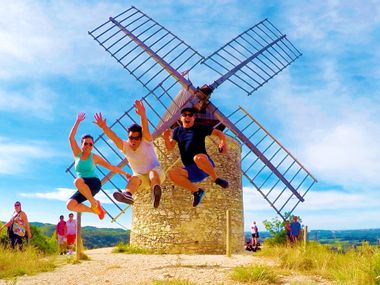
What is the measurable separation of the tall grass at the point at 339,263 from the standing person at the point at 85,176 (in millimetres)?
4051

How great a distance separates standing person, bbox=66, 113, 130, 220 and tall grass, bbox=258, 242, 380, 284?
405 cm

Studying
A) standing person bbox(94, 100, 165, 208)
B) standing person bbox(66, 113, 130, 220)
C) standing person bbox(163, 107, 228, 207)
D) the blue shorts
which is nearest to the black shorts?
standing person bbox(66, 113, 130, 220)

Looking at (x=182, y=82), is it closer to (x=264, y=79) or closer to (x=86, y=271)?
(x=264, y=79)

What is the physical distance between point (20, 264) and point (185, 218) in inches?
277

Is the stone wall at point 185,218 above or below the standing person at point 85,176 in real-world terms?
below

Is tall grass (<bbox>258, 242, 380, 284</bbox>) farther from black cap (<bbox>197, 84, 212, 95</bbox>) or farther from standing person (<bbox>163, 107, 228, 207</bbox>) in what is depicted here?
black cap (<bbox>197, 84, 212, 95</bbox>)

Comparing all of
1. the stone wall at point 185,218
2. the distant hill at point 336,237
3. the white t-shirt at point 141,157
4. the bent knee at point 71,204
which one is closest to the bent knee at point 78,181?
the bent knee at point 71,204

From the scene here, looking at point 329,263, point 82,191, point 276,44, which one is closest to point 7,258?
point 82,191

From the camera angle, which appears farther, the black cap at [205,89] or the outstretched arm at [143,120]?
the black cap at [205,89]

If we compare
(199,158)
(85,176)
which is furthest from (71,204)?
(199,158)

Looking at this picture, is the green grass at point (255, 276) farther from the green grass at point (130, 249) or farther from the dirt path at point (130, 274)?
the green grass at point (130, 249)

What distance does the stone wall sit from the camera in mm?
15797

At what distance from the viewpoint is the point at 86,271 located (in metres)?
9.46

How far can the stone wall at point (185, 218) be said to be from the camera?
15797mm
